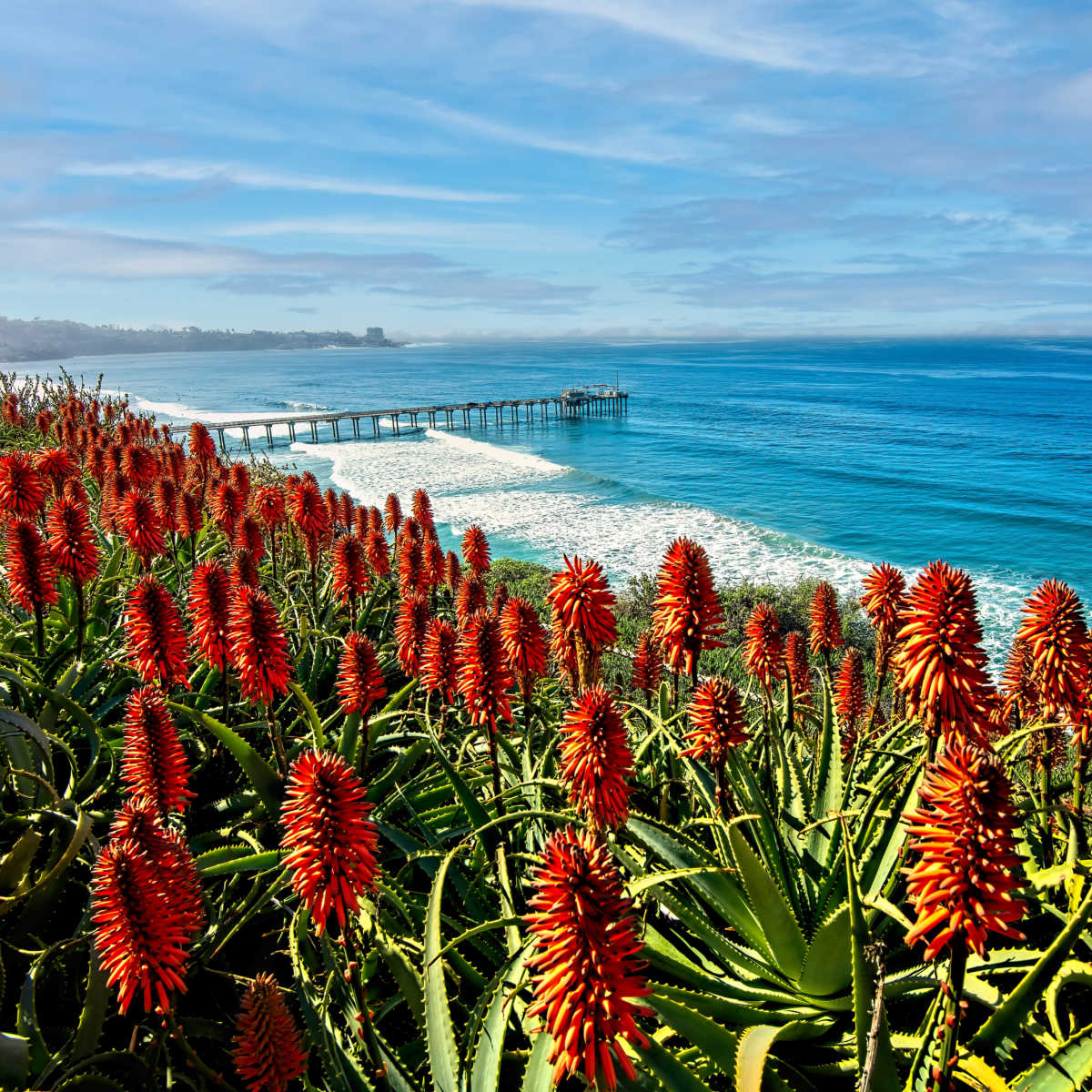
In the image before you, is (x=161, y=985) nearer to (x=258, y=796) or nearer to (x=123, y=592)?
(x=258, y=796)

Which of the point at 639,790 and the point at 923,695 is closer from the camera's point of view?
the point at 923,695

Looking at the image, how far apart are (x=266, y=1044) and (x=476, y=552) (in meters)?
4.72

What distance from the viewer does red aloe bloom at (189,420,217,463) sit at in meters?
9.76

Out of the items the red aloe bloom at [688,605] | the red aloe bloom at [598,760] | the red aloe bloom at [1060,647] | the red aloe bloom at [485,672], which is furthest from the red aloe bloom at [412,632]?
the red aloe bloom at [1060,647]

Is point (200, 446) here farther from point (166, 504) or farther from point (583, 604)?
point (583, 604)

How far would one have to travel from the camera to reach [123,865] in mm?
1735

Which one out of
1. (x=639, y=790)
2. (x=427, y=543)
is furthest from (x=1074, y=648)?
(x=427, y=543)

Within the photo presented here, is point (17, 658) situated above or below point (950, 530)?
above

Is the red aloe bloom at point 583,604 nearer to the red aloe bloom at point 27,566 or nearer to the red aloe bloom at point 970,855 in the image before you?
the red aloe bloom at point 970,855

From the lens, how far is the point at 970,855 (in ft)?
5.19

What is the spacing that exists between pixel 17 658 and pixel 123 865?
283cm

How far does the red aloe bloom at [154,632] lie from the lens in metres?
3.38

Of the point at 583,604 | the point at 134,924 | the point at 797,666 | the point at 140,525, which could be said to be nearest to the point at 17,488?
the point at 140,525

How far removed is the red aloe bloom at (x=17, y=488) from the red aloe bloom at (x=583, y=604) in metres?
4.07
